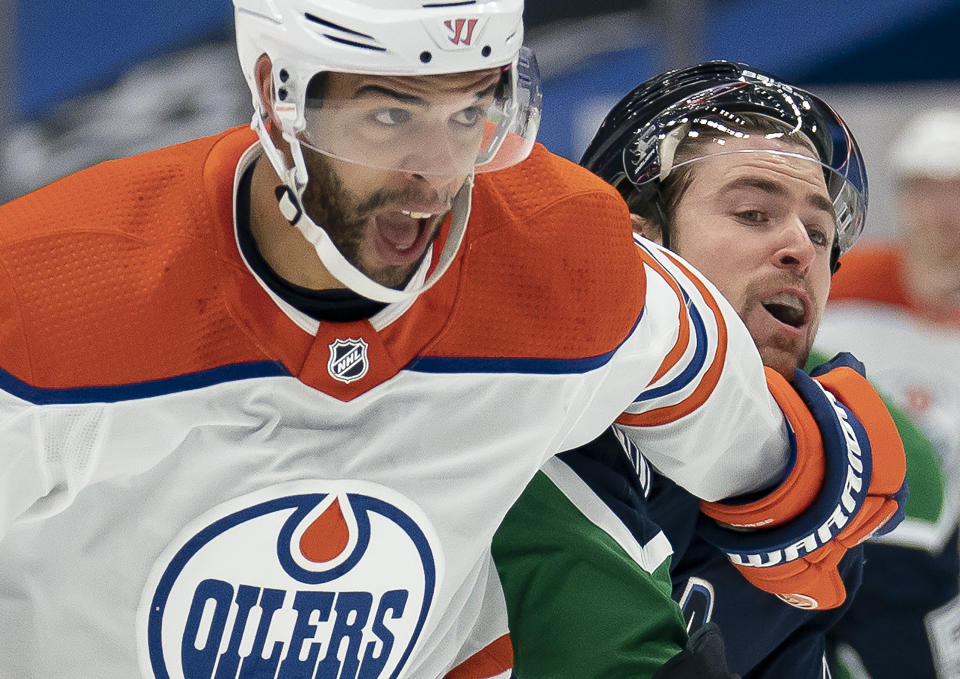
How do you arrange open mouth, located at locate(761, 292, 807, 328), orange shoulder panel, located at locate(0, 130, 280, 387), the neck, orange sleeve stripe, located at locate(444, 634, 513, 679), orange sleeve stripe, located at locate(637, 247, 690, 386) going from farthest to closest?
open mouth, located at locate(761, 292, 807, 328) → orange sleeve stripe, located at locate(444, 634, 513, 679) → orange sleeve stripe, located at locate(637, 247, 690, 386) → the neck → orange shoulder panel, located at locate(0, 130, 280, 387)

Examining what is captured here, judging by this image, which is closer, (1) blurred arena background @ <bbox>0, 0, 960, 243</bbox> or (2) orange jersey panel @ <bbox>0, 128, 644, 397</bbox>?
(2) orange jersey panel @ <bbox>0, 128, 644, 397</bbox>

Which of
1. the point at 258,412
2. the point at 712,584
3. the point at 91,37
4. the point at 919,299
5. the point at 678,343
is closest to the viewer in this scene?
the point at 258,412

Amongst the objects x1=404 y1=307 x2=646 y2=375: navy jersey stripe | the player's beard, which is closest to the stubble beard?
the player's beard

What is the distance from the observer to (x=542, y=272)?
1502 mm

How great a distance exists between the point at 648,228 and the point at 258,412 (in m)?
0.86

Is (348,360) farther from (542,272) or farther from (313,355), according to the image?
(542,272)

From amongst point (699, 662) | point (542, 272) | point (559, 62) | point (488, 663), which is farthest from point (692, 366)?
point (559, 62)

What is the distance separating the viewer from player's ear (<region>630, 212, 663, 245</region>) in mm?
2082

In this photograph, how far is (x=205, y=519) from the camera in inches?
56.4

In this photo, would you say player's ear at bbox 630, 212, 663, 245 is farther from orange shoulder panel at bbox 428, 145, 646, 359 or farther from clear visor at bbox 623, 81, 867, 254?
orange shoulder panel at bbox 428, 145, 646, 359

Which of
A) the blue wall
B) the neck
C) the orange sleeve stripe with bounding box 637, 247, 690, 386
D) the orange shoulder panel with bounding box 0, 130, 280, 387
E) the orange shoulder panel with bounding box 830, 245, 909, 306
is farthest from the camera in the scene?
the blue wall

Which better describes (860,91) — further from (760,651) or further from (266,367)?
(266,367)

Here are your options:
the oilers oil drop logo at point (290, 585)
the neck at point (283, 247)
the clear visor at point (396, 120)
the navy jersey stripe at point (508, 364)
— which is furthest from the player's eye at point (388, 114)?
the oilers oil drop logo at point (290, 585)

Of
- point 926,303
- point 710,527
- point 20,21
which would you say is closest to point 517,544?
point 710,527
